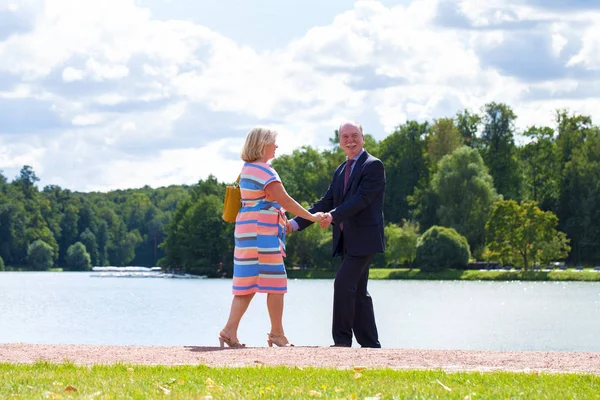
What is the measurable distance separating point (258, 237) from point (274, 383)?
2.66 metres

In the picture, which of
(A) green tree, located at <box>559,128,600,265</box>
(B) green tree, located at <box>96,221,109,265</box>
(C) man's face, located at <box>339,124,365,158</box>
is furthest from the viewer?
(B) green tree, located at <box>96,221,109,265</box>

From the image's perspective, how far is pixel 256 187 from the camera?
9.48m

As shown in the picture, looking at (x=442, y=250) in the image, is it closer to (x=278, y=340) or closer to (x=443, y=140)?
(x=443, y=140)

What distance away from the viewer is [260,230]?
9.57 meters

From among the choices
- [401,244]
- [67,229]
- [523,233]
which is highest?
[67,229]

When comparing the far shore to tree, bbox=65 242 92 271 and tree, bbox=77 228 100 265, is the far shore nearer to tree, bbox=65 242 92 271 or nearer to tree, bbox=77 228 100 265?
tree, bbox=65 242 92 271

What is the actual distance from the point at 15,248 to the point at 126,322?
9763 cm

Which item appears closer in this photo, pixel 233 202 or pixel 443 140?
pixel 233 202

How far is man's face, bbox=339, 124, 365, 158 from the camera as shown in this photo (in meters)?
9.87

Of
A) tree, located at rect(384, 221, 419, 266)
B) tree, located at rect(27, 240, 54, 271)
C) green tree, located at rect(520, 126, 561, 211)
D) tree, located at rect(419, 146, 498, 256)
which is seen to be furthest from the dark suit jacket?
tree, located at rect(27, 240, 54, 271)

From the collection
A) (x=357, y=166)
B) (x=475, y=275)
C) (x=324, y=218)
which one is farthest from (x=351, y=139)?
(x=475, y=275)

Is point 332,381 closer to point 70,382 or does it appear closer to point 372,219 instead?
point 70,382

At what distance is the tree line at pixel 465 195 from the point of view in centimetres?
7250

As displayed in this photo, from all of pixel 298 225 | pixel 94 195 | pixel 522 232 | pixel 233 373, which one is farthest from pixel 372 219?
pixel 94 195
